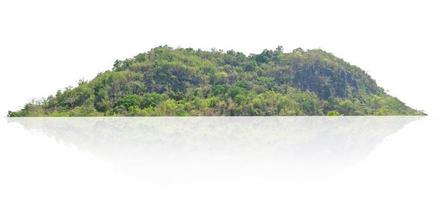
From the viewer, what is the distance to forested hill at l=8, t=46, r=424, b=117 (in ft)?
66.0

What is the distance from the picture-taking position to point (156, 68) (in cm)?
2189

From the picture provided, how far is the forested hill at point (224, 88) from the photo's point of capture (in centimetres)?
2011

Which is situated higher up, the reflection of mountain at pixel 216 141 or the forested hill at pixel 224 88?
the forested hill at pixel 224 88

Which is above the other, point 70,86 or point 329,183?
point 70,86

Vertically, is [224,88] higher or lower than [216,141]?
higher

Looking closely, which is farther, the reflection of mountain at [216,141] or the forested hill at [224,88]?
the forested hill at [224,88]

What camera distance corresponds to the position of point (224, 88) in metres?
21.4

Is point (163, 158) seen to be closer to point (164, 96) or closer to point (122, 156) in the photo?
point (122, 156)

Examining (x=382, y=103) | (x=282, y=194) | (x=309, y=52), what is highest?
(x=309, y=52)

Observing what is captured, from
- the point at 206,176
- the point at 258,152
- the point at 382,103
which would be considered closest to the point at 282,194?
the point at 206,176

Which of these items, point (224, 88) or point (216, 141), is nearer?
point (216, 141)

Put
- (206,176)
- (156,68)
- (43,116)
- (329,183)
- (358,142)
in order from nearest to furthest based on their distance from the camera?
(329,183)
(206,176)
(358,142)
(43,116)
(156,68)

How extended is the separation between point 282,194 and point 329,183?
30.7 inches

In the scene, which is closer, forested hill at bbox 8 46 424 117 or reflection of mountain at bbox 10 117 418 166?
reflection of mountain at bbox 10 117 418 166
